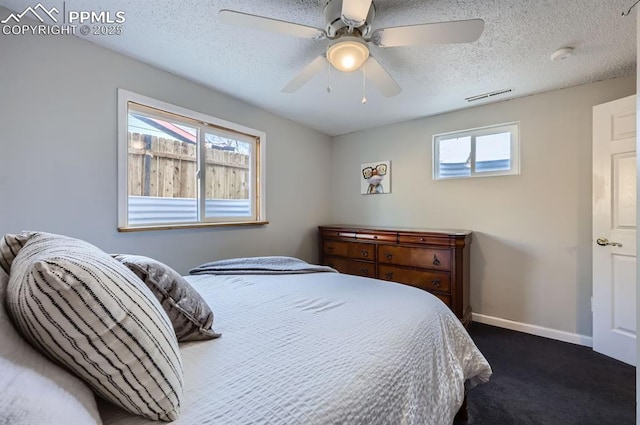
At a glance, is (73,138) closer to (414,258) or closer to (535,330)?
(414,258)

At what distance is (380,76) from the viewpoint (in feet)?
5.85

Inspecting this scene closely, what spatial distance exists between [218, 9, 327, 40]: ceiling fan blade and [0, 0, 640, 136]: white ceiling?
202 mm

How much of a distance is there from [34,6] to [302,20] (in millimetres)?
1534

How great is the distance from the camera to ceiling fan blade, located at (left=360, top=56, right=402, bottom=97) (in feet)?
5.43

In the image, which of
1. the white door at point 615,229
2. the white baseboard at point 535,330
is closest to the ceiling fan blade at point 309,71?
the white door at point 615,229

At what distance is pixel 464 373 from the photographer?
4.42 ft

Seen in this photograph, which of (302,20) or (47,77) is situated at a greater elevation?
(302,20)

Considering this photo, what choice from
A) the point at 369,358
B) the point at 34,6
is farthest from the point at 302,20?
the point at 369,358

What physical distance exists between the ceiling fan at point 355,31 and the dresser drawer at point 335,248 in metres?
2.17

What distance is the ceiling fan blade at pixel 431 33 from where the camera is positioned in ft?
4.23

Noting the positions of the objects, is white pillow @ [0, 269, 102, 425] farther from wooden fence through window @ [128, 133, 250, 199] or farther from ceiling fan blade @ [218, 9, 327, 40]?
wooden fence through window @ [128, 133, 250, 199]

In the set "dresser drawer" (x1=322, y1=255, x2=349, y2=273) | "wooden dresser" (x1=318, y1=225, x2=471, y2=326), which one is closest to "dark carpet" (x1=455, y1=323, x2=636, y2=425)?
"wooden dresser" (x1=318, y1=225, x2=471, y2=326)

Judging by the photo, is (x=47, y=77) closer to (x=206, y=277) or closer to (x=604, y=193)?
(x=206, y=277)

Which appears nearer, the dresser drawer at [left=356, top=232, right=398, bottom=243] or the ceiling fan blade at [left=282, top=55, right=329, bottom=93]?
the ceiling fan blade at [left=282, top=55, right=329, bottom=93]
